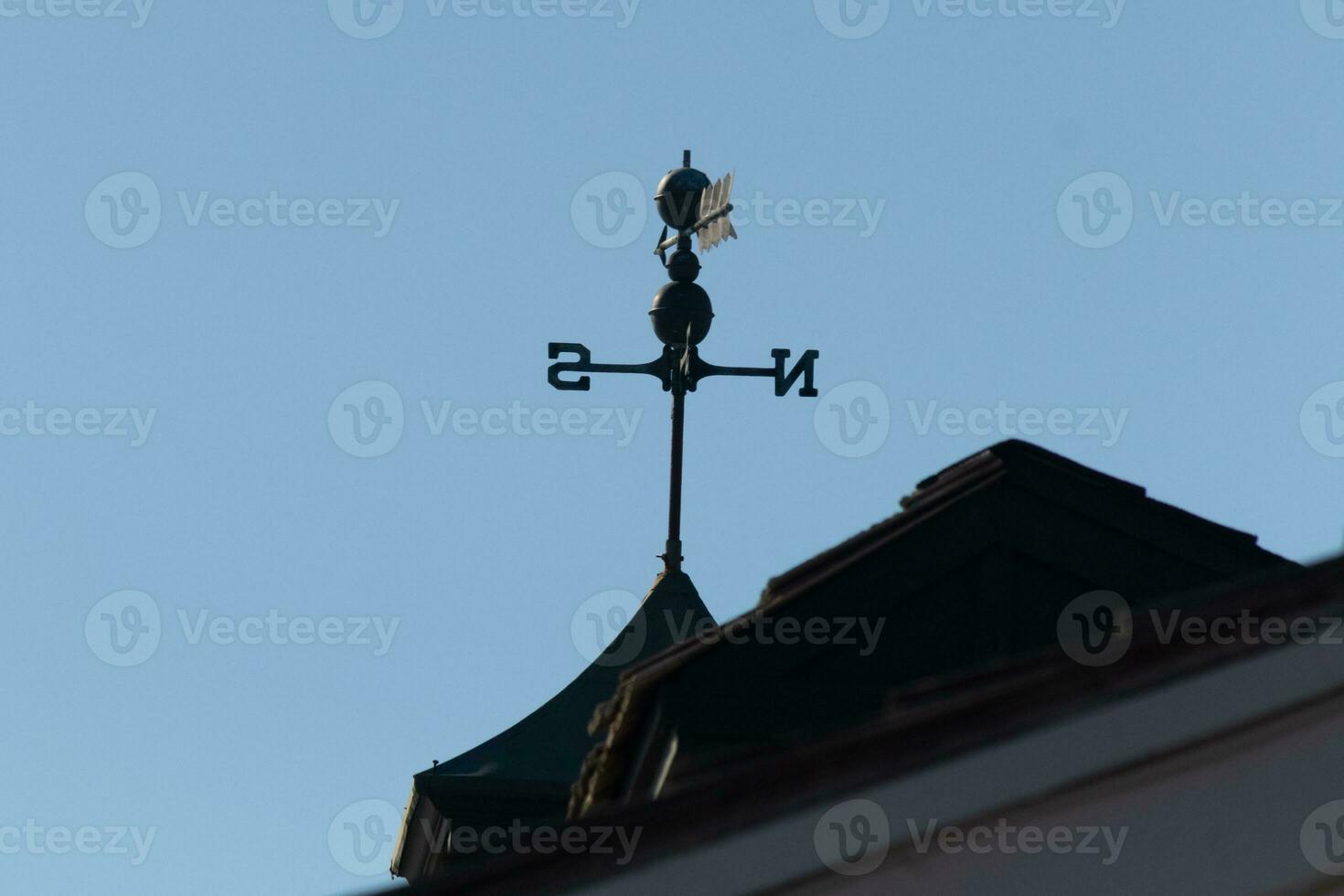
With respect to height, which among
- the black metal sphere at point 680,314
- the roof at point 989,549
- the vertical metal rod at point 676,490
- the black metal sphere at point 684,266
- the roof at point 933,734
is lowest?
the roof at point 933,734

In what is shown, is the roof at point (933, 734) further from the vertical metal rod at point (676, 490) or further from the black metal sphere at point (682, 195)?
the black metal sphere at point (682, 195)

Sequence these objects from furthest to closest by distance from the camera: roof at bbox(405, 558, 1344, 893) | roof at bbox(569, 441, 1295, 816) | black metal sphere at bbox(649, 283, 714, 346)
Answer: black metal sphere at bbox(649, 283, 714, 346) < roof at bbox(569, 441, 1295, 816) < roof at bbox(405, 558, 1344, 893)

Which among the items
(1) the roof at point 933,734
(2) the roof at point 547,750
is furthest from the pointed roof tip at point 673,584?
(1) the roof at point 933,734

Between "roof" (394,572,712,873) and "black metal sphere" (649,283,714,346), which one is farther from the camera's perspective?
"black metal sphere" (649,283,714,346)

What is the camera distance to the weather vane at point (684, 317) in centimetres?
1199

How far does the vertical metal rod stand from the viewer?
454 inches

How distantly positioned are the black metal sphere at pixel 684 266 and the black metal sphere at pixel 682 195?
5.7 inches

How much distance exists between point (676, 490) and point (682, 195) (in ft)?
5.35

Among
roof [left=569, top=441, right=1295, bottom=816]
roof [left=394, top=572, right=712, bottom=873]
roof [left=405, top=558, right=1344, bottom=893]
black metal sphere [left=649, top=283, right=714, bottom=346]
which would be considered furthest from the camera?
black metal sphere [left=649, top=283, right=714, bottom=346]

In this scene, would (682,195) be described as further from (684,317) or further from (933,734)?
(933,734)

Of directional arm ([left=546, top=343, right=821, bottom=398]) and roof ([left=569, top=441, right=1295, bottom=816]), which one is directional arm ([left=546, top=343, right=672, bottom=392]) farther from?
roof ([left=569, top=441, right=1295, bottom=816])

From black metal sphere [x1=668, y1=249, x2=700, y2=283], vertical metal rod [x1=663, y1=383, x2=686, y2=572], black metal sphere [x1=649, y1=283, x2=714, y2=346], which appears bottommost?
vertical metal rod [x1=663, y1=383, x2=686, y2=572]

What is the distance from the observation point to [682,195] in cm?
1238

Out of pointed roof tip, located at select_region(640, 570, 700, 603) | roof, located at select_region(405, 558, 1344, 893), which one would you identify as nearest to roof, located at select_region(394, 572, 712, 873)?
pointed roof tip, located at select_region(640, 570, 700, 603)
